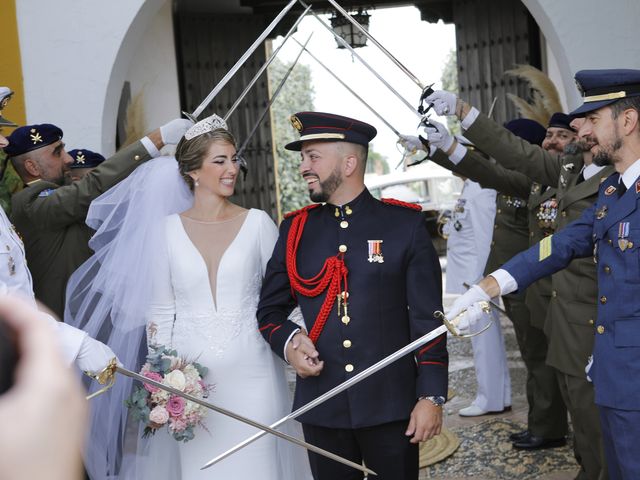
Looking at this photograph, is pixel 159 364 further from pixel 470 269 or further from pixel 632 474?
pixel 470 269

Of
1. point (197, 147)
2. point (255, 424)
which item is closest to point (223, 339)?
point (255, 424)

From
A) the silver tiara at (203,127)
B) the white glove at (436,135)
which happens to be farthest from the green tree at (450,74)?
the silver tiara at (203,127)

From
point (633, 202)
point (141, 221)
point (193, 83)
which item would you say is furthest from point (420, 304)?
point (193, 83)

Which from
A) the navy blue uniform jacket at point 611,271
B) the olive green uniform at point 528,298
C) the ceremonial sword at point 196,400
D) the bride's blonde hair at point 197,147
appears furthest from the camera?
the olive green uniform at point 528,298

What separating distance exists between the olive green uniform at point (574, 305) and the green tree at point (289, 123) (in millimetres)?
14951

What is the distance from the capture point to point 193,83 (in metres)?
8.23

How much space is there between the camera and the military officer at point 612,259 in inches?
97.3

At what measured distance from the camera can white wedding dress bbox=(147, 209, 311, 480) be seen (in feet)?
9.95

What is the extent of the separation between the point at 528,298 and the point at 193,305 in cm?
210

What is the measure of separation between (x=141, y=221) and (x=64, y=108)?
2397 millimetres

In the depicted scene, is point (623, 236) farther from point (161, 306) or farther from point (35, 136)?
point (35, 136)

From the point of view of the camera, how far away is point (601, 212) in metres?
2.64

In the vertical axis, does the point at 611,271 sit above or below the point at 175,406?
above

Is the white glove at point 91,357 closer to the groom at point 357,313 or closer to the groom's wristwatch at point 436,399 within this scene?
the groom at point 357,313
